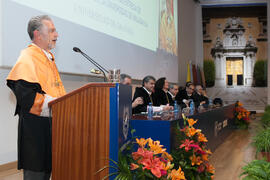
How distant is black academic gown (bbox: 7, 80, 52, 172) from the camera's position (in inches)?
62.4

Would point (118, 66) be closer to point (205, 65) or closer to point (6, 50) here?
point (6, 50)

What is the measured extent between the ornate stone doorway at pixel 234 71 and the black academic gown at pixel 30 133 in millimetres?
15752

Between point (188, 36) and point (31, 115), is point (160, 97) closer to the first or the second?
point (31, 115)

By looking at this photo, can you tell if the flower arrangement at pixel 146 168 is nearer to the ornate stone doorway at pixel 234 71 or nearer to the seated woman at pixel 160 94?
the seated woman at pixel 160 94

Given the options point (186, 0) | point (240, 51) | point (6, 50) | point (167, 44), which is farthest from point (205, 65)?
point (6, 50)

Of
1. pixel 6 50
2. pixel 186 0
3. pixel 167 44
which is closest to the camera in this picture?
pixel 6 50

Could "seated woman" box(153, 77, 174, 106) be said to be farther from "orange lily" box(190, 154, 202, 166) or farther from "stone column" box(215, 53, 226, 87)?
"stone column" box(215, 53, 226, 87)

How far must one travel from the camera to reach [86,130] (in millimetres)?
1591

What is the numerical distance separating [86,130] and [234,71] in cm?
1617

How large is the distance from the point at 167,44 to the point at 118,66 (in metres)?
2.38

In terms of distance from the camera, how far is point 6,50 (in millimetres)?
2816

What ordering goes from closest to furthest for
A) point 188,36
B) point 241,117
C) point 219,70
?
point 241,117, point 188,36, point 219,70

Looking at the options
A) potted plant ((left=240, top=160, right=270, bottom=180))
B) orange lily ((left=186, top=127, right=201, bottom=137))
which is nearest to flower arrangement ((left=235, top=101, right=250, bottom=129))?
orange lily ((left=186, top=127, right=201, bottom=137))

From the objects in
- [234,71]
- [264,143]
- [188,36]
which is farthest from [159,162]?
[234,71]
